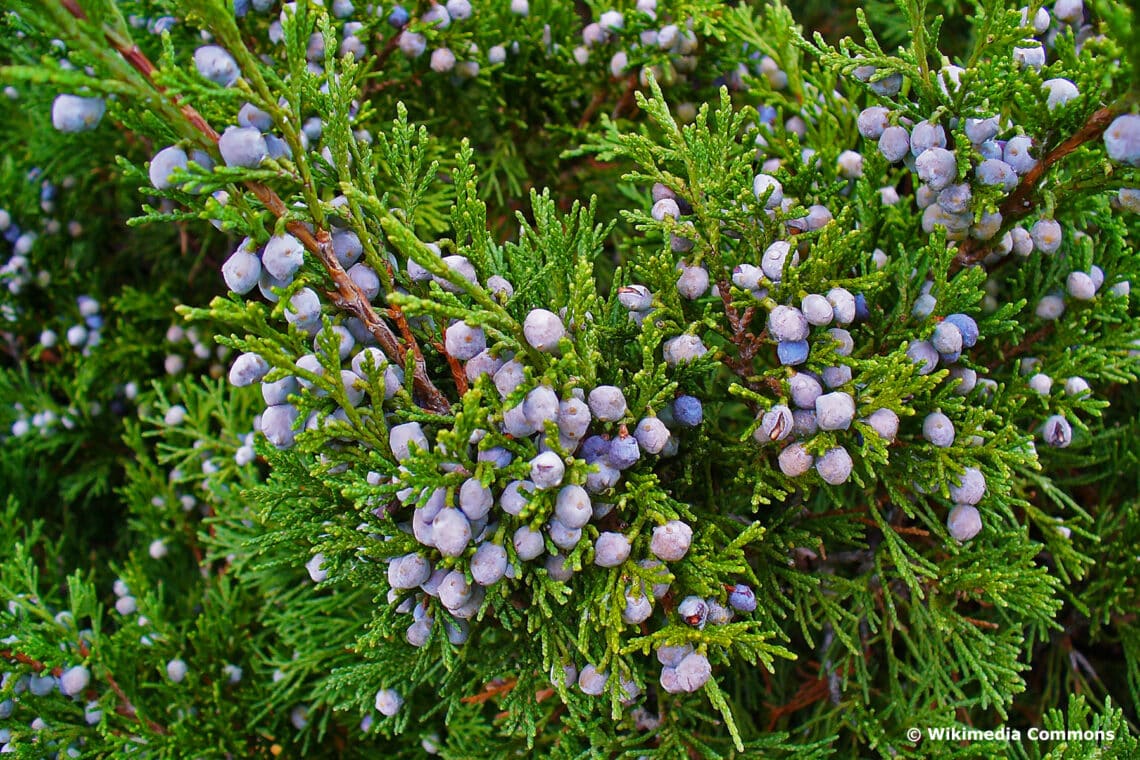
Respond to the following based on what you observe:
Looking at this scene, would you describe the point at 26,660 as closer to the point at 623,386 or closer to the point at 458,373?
the point at 458,373

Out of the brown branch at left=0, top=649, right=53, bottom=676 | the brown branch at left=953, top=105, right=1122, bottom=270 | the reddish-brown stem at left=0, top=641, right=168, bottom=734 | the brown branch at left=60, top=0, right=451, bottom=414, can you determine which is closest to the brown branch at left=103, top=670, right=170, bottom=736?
the reddish-brown stem at left=0, top=641, right=168, bottom=734

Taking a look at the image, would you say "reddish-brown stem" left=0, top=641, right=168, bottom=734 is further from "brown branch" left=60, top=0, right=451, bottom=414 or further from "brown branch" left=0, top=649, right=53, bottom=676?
"brown branch" left=60, top=0, right=451, bottom=414

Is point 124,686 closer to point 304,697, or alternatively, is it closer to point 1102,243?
point 304,697

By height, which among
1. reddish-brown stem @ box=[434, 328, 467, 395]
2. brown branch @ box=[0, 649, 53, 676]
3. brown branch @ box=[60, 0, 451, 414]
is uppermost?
brown branch @ box=[60, 0, 451, 414]

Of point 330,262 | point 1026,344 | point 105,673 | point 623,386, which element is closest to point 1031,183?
point 1026,344

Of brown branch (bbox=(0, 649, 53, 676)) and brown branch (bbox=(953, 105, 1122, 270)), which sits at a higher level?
brown branch (bbox=(953, 105, 1122, 270))

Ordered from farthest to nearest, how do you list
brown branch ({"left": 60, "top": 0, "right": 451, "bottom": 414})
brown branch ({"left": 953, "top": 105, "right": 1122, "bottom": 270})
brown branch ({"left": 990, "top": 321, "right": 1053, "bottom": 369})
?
1. brown branch ({"left": 990, "top": 321, "right": 1053, "bottom": 369})
2. brown branch ({"left": 953, "top": 105, "right": 1122, "bottom": 270})
3. brown branch ({"left": 60, "top": 0, "right": 451, "bottom": 414})

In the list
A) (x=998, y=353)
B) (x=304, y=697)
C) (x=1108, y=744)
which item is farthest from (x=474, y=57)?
(x=1108, y=744)
